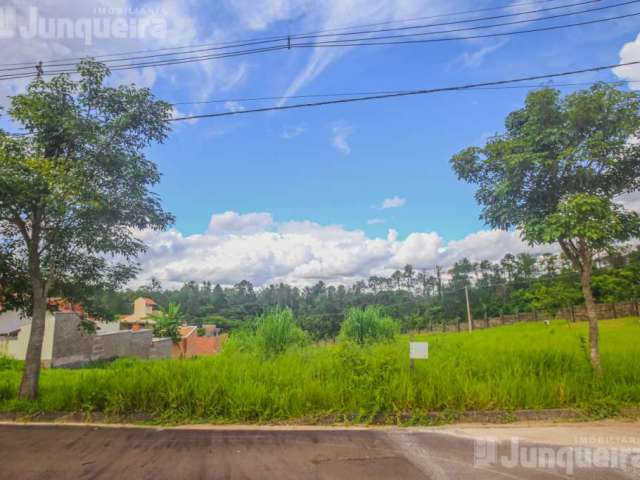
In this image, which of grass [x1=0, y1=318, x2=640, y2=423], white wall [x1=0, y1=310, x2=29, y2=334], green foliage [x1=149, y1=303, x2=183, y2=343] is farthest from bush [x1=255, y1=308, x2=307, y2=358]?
green foliage [x1=149, y1=303, x2=183, y2=343]

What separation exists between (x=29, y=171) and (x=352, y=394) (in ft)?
18.6

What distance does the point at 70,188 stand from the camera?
4.93 metres

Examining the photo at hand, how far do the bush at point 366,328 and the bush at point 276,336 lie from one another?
2.76 meters

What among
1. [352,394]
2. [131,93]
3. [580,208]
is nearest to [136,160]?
[131,93]

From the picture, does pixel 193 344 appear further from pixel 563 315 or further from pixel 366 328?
pixel 563 315

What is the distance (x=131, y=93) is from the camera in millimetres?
5707

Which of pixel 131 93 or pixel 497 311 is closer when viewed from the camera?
pixel 131 93

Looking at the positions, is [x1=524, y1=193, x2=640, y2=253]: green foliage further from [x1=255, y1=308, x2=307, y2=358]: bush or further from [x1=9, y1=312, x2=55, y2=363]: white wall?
[x1=9, y1=312, x2=55, y2=363]: white wall

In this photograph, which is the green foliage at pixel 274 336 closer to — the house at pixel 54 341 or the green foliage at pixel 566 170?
the green foliage at pixel 566 170

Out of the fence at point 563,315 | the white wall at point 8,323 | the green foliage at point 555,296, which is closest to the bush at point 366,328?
the fence at point 563,315

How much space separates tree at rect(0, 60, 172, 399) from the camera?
5.08 m

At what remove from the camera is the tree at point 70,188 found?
16.7 ft

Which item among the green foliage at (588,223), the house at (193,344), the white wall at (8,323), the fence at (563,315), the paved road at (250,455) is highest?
the green foliage at (588,223)

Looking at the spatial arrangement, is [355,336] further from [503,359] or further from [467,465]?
[467,465]
